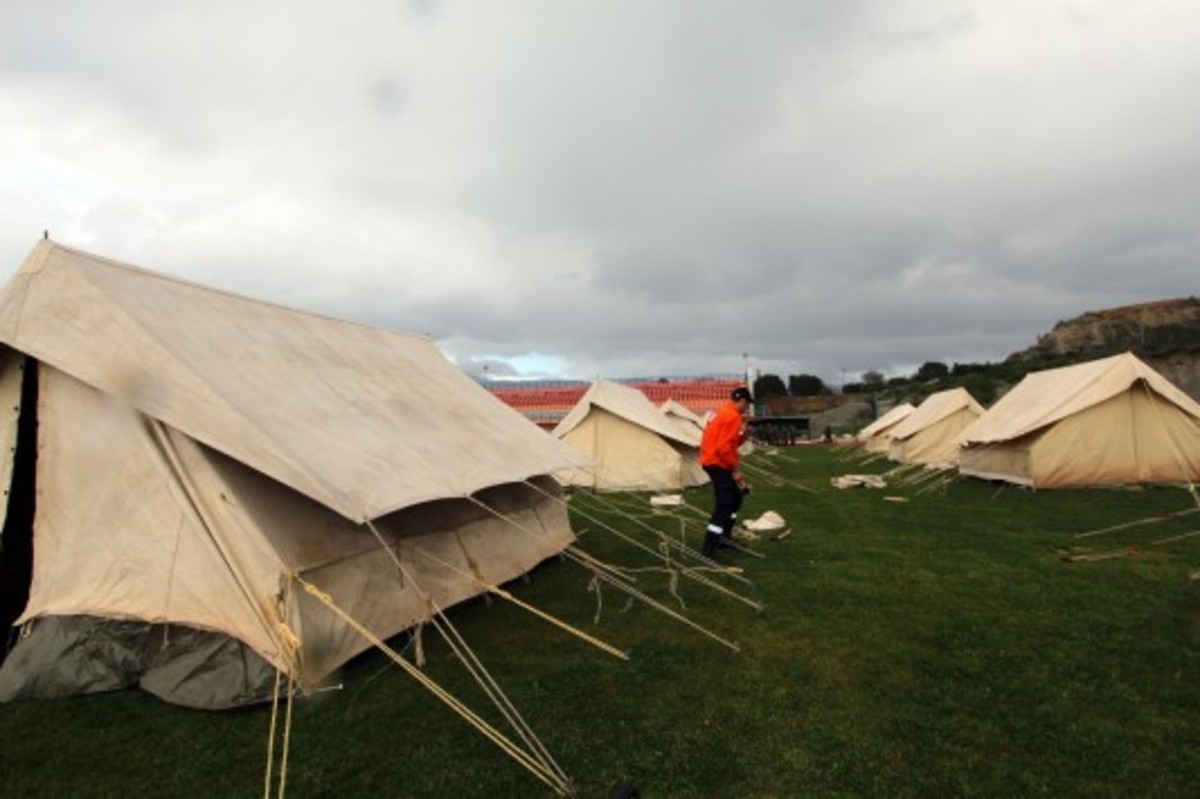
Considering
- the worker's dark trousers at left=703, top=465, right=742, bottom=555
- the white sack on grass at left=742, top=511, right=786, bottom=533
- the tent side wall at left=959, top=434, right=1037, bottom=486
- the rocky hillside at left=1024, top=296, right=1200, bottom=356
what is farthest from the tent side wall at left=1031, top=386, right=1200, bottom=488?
the rocky hillside at left=1024, top=296, right=1200, bottom=356

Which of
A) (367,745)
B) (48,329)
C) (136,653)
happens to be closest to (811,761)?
(367,745)

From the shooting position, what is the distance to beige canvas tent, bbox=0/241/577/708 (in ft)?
16.0

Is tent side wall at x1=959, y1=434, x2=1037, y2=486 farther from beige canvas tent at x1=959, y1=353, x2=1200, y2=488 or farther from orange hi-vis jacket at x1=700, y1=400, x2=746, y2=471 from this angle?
orange hi-vis jacket at x1=700, y1=400, x2=746, y2=471

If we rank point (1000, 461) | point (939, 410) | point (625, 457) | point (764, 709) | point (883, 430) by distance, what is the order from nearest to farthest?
point (764, 709) < point (1000, 461) < point (625, 457) < point (939, 410) < point (883, 430)

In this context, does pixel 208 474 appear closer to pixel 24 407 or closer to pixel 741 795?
pixel 24 407

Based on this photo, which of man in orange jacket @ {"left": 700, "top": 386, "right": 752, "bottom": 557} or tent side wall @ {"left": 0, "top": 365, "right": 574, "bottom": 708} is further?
man in orange jacket @ {"left": 700, "top": 386, "right": 752, "bottom": 557}

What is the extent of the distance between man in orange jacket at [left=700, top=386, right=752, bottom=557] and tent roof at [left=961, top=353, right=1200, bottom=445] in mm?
7950

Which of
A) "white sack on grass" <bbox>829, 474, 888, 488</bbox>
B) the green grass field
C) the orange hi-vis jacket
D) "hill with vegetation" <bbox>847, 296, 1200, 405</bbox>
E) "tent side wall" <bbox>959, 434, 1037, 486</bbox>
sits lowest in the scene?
the green grass field

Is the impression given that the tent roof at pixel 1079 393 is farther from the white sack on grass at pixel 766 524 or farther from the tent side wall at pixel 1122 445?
the white sack on grass at pixel 766 524

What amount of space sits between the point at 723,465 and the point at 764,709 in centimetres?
434

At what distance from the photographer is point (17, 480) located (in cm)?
559

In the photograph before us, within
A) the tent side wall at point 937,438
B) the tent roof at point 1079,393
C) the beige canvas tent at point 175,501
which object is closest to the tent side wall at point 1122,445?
the tent roof at point 1079,393

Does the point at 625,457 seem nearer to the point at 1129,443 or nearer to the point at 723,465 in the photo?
the point at 723,465

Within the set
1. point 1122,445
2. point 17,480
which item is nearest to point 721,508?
point 17,480
